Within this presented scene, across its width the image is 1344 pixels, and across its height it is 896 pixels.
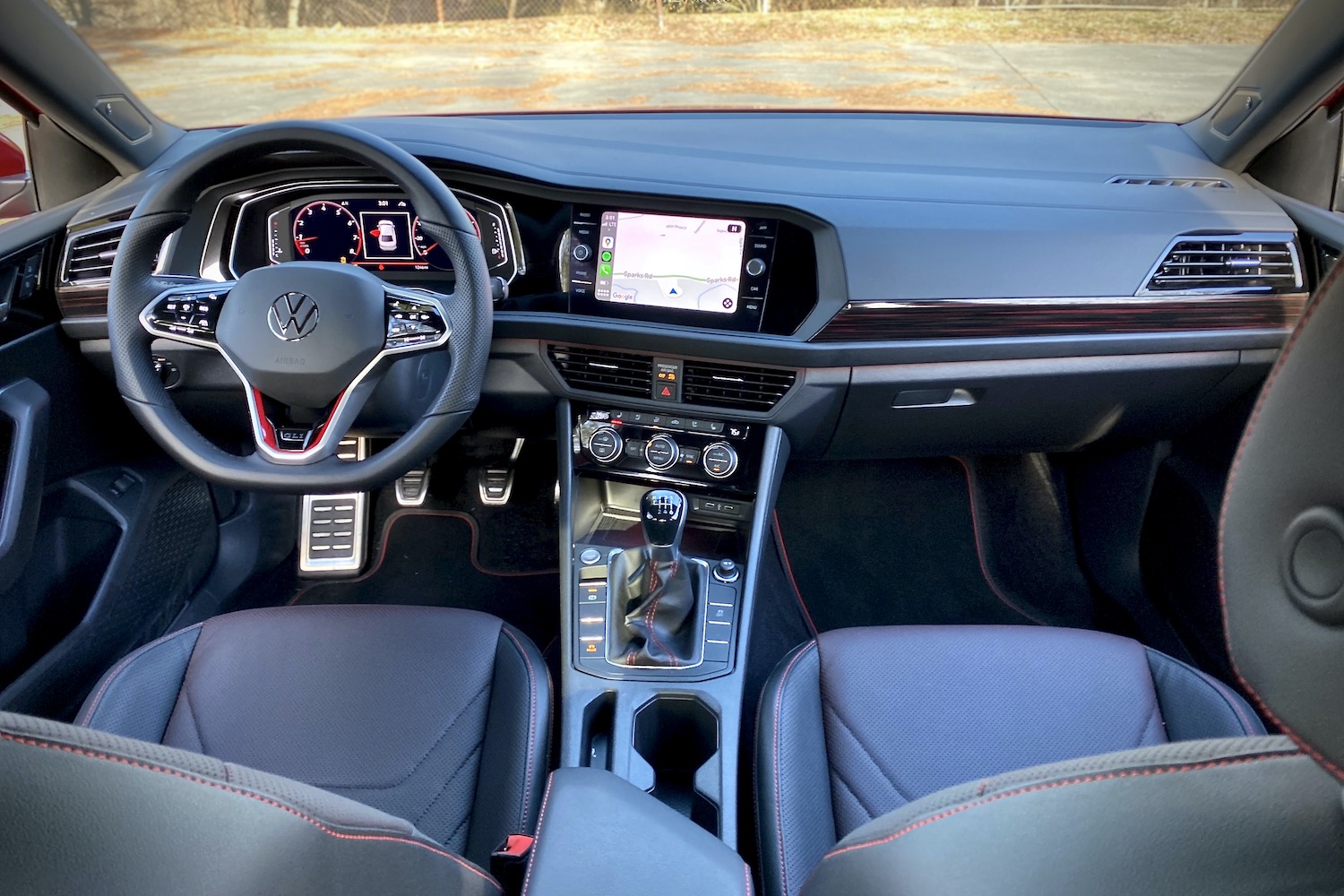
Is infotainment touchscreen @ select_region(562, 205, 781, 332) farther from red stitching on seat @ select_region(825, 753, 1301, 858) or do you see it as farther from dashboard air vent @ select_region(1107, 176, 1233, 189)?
red stitching on seat @ select_region(825, 753, 1301, 858)

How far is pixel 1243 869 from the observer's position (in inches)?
25.0

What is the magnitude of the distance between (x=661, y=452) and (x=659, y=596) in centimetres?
33

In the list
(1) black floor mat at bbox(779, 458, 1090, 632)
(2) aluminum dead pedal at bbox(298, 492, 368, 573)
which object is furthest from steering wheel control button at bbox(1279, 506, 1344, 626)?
(2) aluminum dead pedal at bbox(298, 492, 368, 573)

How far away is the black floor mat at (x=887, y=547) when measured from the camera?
99.0 inches

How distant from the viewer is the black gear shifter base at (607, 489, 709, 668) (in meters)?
1.78

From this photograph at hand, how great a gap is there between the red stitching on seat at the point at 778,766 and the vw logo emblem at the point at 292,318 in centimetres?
97

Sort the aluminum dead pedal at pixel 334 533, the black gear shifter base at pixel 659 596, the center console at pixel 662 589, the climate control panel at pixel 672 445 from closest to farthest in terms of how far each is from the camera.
A: the center console at pixel 662 589
the black gear shifter base at pixel 659 596
the climate control panel at pixel 672 445
the aluminum dead pedal at pixel 334 533

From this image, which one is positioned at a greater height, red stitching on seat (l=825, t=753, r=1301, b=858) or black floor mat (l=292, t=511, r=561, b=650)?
red stitching on seat (l=825, t=753, r=1301, b=858)

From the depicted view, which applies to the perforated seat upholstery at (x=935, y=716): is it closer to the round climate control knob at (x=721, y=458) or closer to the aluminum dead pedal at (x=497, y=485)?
the round climate control knob at (x=721, y=458)

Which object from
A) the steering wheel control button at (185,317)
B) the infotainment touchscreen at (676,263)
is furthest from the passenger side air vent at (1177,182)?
the steering wheel control button at (185,317)

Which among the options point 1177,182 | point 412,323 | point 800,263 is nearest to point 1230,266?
point 1177,182

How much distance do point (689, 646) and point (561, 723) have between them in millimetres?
286

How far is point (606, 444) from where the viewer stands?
6.70 ft

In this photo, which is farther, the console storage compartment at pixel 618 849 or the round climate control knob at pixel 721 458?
the round climate control knob at pixel 721 458
